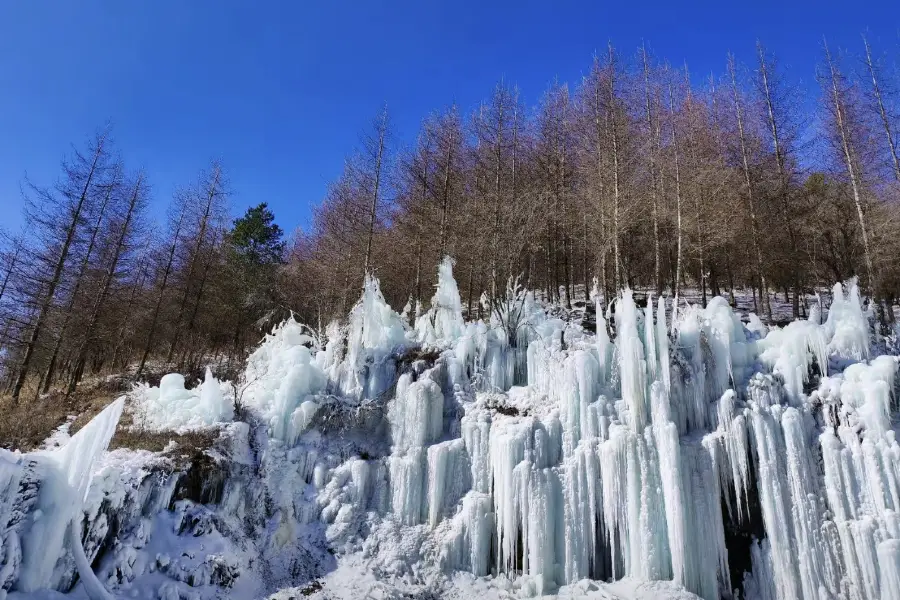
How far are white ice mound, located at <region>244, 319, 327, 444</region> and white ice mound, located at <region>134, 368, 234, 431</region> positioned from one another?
68 cm

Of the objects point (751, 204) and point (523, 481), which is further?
point (751, 204)

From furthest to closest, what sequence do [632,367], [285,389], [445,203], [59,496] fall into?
[445,203] < [285,389] < [632,367] < [59,496]

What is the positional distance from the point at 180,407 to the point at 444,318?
6.49 metres

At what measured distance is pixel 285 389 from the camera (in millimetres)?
11297

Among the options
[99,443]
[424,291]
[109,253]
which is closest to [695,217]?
[424,291]

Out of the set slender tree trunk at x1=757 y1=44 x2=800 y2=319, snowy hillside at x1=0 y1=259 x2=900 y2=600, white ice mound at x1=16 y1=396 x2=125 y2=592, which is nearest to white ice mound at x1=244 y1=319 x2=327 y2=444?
snowy hillside at x1=0 y1=259 x2=900 y2=600

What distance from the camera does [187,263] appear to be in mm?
20938

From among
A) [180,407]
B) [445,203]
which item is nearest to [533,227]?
[445,203]

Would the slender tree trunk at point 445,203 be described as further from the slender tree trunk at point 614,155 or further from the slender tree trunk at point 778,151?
the slender tree trunk at point 778,151

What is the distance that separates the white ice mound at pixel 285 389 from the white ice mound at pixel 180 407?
68cm

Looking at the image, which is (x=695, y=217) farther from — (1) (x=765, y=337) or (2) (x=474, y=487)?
(2) (x=474, y=487)

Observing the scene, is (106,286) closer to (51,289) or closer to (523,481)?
(51,289)

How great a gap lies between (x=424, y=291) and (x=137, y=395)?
33.4 ft

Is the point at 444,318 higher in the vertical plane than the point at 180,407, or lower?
higher
